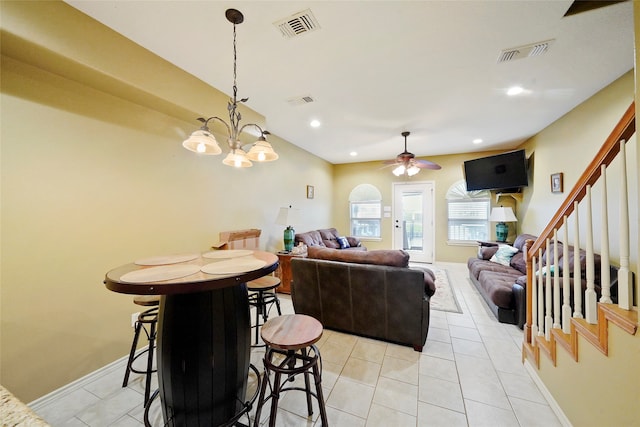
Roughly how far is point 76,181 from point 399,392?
2923 millimetres

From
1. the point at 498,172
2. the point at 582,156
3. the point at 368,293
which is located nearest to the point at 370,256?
the point at 368,293

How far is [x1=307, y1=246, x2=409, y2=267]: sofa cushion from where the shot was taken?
7.17 ft

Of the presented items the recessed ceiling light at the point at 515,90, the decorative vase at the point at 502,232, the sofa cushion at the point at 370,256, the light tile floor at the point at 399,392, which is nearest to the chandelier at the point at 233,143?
the sofa cushion at the point at 370,256

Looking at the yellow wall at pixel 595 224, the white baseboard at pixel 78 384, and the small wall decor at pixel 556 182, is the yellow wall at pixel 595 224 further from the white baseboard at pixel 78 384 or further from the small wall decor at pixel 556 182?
the white baseboard at pixel 78 384

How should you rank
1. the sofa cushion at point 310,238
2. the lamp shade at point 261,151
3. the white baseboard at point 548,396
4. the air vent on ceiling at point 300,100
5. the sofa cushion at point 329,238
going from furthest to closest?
1. the sofa cushion at point 329,238
2. the sofa cushion at point 310,238
3. the air vent on ceiling at point 300,100
4. the lamp shade at point 261,151
5. the white baseboard at point 548,396

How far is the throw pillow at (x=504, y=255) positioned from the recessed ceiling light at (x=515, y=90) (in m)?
2.44

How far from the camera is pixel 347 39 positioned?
186 cm

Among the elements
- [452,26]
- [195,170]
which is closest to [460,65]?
[452,26]

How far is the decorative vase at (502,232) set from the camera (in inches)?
187

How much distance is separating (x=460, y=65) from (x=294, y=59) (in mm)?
1574

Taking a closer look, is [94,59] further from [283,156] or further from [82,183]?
[283,156]

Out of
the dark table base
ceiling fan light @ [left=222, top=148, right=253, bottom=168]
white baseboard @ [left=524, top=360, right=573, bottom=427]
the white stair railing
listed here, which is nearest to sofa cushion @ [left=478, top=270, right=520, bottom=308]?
white baseboard @ [left=524, top=360, right=573, bottom=427]

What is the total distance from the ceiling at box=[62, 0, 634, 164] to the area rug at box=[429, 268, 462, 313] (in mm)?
2688

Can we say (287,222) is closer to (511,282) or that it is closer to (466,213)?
(511,282)
